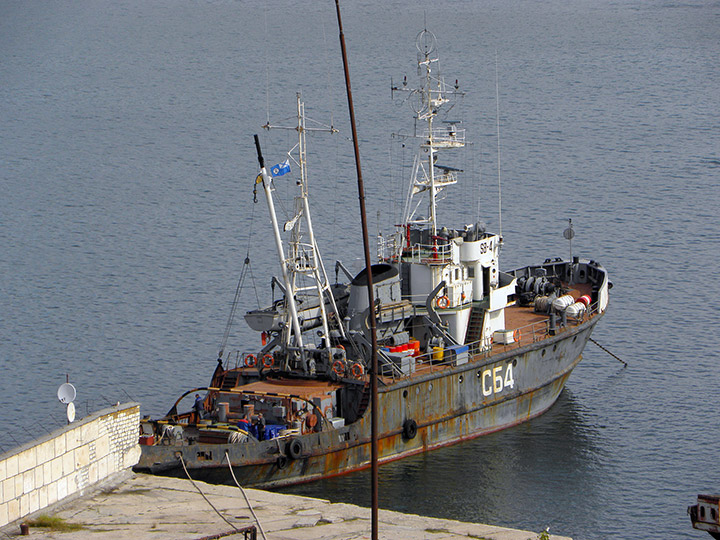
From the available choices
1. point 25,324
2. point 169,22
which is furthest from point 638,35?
point 25,324

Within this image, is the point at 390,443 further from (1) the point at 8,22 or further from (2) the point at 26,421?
(1) the point at 8,22

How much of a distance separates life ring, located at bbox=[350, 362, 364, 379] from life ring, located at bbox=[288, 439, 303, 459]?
3017mm

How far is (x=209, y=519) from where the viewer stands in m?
24.5

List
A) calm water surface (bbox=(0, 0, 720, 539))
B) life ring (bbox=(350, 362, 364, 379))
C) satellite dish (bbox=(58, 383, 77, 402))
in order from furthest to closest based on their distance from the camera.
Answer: calm water surface (bbox=(0, 0, 720, 539)) < life ring (bbox=(350, 362, 364, 379)) < satellite dish (bbox=(58, 383, 77, 402))

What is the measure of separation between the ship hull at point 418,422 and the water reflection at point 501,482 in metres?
0.50

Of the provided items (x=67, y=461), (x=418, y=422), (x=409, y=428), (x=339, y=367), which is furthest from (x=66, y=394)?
(x=418, y=422)

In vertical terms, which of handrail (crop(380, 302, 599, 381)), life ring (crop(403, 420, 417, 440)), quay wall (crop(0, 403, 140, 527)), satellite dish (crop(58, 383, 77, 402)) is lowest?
life ring (crop(403, 420, 417, 440))

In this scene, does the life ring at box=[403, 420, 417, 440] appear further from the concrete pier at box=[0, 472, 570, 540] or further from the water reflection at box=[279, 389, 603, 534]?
the concrete pier at box=[0, 472, 570, 540]

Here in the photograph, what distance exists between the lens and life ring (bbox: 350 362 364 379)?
37.0 meters

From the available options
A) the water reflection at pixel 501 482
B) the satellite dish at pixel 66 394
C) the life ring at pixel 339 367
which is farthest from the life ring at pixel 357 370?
the satellite dish at pixel 66 394

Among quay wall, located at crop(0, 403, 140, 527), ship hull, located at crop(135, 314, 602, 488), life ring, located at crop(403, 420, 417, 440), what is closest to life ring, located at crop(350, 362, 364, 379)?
ship hull, located at crop(135, 314, 602, 488)

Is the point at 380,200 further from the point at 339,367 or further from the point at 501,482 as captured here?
the point at 501,482

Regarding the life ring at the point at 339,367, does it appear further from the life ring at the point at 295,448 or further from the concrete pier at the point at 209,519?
the concrete pier at the point at 209,519

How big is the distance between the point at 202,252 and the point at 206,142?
76.6 ft
